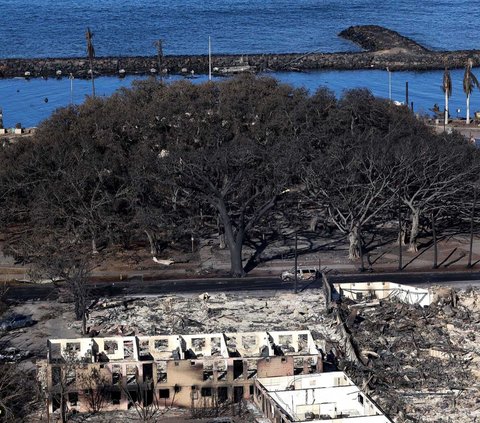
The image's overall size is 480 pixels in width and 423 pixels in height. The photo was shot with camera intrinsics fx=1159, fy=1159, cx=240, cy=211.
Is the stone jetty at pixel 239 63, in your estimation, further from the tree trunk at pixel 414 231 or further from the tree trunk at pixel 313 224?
the tree trunk at pixel 414 231

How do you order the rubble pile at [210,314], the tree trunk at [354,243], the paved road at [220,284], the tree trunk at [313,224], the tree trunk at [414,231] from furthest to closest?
the tree trunk at [313,224] < the tree trunk at [414,231] < the tree trunk at [354,243] < the paved road at [220,284] < the rubble pile at [210,314]

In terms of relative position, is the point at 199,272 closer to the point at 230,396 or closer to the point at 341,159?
the point at 341,159

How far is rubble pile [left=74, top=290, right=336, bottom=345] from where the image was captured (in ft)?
220

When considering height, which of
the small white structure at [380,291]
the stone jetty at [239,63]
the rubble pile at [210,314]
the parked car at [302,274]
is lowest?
the stone jetty at [239,63]

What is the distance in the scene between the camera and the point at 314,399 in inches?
2189

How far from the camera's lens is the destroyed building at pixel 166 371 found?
57625 mm


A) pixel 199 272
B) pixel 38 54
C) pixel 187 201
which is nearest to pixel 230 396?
pixel 199 272

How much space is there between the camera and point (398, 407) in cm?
5584

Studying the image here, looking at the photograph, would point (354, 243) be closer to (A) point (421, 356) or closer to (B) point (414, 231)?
(B) point (414, 231)

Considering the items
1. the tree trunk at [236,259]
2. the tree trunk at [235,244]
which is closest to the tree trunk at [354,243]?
the tree trunk at [235,244]

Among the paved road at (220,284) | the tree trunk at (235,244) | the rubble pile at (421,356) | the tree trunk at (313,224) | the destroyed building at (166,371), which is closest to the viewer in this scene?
the rubble pile at (421,356)

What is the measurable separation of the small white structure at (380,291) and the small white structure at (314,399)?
1476 cm

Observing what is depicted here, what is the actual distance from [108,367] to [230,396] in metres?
6.30

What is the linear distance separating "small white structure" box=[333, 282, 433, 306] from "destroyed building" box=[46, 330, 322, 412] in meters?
10.8
